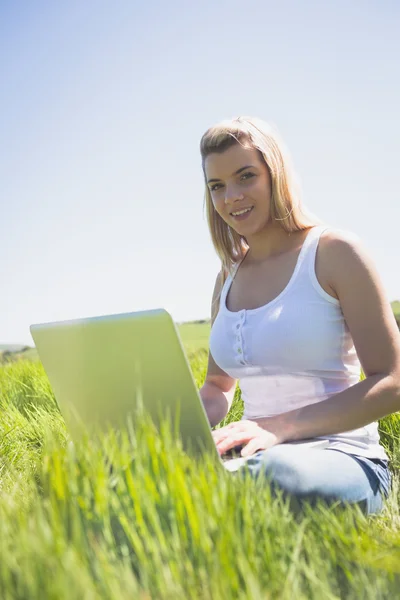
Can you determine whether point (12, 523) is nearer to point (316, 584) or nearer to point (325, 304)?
point (316, 584)

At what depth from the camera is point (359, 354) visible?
1881 mm

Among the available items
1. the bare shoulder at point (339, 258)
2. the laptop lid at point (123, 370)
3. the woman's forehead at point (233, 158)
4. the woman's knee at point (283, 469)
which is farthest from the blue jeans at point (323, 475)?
the woman's forehead at point (233, 158)

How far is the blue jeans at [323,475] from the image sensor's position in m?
1.58

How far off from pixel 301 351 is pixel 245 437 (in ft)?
1.34

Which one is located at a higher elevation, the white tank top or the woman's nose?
the woman's nose

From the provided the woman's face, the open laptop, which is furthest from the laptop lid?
the woman's face

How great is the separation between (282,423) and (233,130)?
936 millimetres

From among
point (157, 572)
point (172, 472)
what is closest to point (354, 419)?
point (172, 472)

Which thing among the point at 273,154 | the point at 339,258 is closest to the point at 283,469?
the point at 339,258

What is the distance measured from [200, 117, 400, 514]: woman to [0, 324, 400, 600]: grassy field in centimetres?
20

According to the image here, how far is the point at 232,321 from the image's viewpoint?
7.19ft

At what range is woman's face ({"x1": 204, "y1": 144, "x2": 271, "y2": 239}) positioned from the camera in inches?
84.9

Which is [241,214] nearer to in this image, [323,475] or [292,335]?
[292,335]

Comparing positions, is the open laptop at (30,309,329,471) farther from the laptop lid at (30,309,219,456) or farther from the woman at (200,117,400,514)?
the woman at (200,117,400,514)
